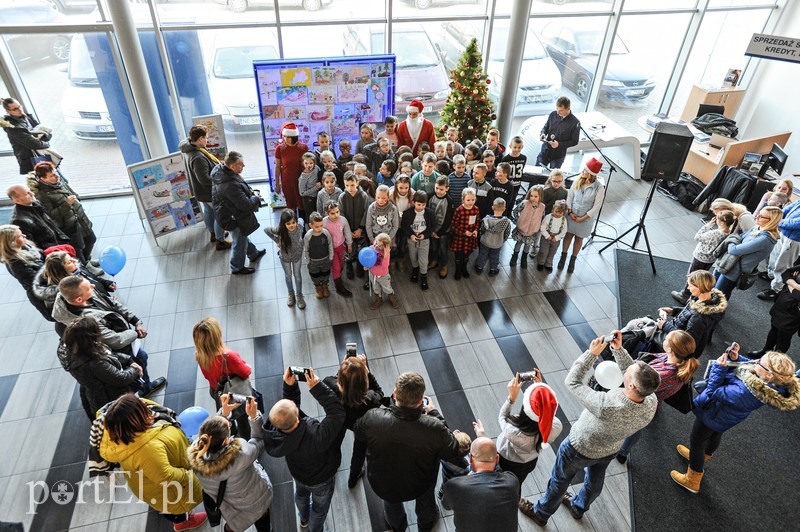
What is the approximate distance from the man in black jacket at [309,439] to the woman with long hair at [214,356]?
2.18ft

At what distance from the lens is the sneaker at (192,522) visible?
3.71m

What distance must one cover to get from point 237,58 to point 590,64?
6.40 metres

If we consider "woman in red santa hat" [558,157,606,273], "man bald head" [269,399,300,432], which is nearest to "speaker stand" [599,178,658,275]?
"woman in red santa hat" [558,157,606,273]

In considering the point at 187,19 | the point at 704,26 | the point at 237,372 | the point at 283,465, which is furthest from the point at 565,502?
the point at 704,26

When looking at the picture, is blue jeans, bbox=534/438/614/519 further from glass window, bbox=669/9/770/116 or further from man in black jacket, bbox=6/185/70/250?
glass window, bbox=669/9/770/116

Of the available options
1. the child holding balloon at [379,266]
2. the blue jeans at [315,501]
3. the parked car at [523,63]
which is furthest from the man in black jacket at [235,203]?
the parked car at [523,63]

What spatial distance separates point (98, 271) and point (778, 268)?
7432 millimetres

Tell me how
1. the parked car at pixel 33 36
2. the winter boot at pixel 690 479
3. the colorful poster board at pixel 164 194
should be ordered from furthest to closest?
the parked car at pixel 33 36, the colorful poster board at pixel 164 194, the winter boot at pixel 690 479

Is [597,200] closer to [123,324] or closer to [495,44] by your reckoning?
[495,44]

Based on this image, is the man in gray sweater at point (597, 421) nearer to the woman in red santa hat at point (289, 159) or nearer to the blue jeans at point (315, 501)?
the blue jeans at point (315, 501)

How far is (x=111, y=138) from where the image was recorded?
7891mm

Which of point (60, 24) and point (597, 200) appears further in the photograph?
point (60, 24)

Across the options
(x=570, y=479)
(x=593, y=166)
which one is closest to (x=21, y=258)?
(x=570, y=479)

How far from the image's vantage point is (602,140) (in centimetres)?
844
